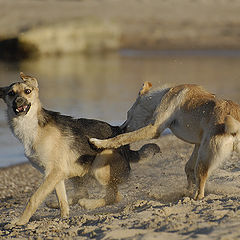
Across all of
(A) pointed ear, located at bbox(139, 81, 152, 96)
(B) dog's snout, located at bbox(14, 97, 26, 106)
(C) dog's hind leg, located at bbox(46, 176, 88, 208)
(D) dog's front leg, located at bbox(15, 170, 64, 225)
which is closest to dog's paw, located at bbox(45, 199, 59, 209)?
(C) dog's hind leg, located at bbox(46, 176, 88, 208)

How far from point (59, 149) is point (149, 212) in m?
1.46

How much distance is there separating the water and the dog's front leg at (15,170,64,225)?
4.04 m

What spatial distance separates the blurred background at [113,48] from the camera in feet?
62.6

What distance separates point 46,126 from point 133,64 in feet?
63.4

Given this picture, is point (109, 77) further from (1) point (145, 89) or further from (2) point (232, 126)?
(2) point (232, 126)

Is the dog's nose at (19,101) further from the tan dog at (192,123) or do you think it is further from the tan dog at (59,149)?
the tan dog at (192,123)

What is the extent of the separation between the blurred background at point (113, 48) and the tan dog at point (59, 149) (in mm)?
5406

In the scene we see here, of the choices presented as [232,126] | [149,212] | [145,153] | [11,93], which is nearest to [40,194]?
[11,93]

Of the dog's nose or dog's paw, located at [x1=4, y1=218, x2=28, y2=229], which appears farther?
the dog's nose

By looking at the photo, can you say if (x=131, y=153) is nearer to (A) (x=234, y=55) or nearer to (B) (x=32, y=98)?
(B) (x=32, y=98)

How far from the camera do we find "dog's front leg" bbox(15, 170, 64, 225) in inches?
291

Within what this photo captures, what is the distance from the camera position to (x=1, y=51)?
29594 millimetres

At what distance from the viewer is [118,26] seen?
112 ft

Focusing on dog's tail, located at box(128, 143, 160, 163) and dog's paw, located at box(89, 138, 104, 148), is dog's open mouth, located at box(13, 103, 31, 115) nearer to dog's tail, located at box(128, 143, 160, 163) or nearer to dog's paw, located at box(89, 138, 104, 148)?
dog's paw, located at box(89, 138, 104, 148)
